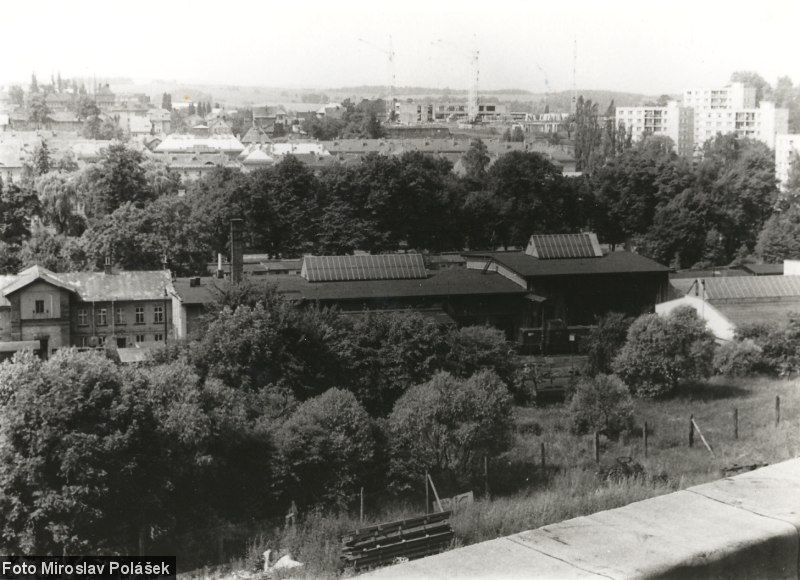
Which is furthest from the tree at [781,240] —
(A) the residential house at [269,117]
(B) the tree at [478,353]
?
(A) the residential house at [269,117]

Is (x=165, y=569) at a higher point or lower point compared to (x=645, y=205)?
lower

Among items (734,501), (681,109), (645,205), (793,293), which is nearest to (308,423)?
(734,501)

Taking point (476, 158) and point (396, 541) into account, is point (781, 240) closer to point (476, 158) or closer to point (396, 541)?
point (476, 158)

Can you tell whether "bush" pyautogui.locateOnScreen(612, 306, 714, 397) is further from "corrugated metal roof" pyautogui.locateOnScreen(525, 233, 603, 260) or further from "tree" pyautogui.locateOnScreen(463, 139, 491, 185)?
"tree" pyautogui.locateOnScreen(463, 139, 491, 185)

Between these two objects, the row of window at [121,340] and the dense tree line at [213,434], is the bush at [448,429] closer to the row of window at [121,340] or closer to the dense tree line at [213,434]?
the dense tree line at [213,434]

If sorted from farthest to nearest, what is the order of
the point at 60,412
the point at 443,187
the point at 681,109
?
the point at 681,109 < the point at 443,187 < the point at 60,412

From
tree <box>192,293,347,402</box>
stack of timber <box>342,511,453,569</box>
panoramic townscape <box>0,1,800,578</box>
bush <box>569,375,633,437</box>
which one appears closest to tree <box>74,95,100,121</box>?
panoramic townscape <box>0,1,800,578</box>

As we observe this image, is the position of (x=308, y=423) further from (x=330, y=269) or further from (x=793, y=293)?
(x=793, y=293)

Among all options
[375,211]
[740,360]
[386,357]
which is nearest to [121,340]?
[386,357]
